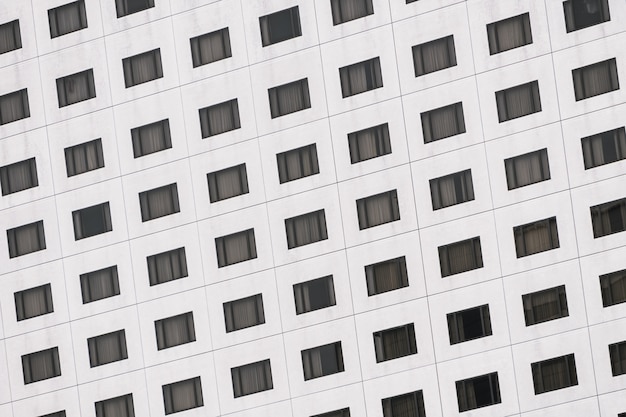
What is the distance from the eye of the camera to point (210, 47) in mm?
71000

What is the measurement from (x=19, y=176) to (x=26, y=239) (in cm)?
283

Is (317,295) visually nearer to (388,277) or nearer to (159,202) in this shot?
(388,277)

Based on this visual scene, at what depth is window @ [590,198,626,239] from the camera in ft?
215

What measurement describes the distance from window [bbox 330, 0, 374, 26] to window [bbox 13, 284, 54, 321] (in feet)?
55.4

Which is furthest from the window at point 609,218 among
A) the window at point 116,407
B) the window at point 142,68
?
the window at point 116,407

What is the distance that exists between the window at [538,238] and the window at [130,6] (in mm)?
19030

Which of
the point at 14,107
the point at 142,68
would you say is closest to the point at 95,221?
the point at 14,107

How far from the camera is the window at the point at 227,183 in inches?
2744

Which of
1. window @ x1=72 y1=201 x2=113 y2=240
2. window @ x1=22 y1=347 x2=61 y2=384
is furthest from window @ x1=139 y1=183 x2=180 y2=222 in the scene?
window @ x1=22 y1=347 x2=61 y2=384

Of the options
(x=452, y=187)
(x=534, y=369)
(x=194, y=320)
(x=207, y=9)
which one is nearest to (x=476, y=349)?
(x=534, y=369)

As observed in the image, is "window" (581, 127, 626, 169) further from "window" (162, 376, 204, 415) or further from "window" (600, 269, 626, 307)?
"window" (162, 376, 204, 415)

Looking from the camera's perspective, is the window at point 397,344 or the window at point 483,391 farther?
the window at point 397,344

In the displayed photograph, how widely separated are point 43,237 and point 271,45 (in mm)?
12921

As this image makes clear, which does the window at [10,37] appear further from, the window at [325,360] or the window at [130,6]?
the window at [325,360]
